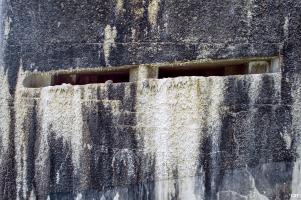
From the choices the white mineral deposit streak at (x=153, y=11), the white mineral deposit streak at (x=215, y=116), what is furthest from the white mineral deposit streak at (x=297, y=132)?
the white mineral deposit streak at (x=153, y=11)

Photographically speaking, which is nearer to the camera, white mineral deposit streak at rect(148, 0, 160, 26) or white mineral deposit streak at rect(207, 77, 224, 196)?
white mineral deposit streak at rect(207, 77, 224, 196)

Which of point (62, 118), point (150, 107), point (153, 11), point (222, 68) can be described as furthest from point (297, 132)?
point (62, 118)

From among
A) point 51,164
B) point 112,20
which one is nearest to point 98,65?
point 112,20

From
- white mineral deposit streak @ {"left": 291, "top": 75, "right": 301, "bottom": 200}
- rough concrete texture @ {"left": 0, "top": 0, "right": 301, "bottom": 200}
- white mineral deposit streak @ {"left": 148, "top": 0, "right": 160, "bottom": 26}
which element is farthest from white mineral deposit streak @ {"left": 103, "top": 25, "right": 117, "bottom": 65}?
white mineral deposit streak @ {"left": 291, "top": 75, "right": 301, "bottom": 200}

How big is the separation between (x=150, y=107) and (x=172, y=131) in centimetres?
13

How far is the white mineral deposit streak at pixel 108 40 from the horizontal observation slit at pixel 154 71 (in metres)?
0.06

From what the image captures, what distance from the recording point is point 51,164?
84.1 inches

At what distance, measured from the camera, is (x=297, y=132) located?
195 cm

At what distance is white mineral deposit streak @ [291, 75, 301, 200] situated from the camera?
1.92 m

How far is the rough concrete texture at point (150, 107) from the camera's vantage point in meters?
1.96

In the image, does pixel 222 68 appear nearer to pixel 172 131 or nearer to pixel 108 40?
pixel 172 131

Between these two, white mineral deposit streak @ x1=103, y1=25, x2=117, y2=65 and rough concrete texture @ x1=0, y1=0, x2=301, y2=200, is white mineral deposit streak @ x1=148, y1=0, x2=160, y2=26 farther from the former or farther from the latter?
white mineral deposit streak @ x1=103, y1=25, x2=117, y2=65

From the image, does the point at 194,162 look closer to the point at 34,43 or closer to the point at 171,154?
the point at 171,154

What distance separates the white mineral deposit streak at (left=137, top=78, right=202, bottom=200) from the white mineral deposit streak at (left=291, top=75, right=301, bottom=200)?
0.37 m
